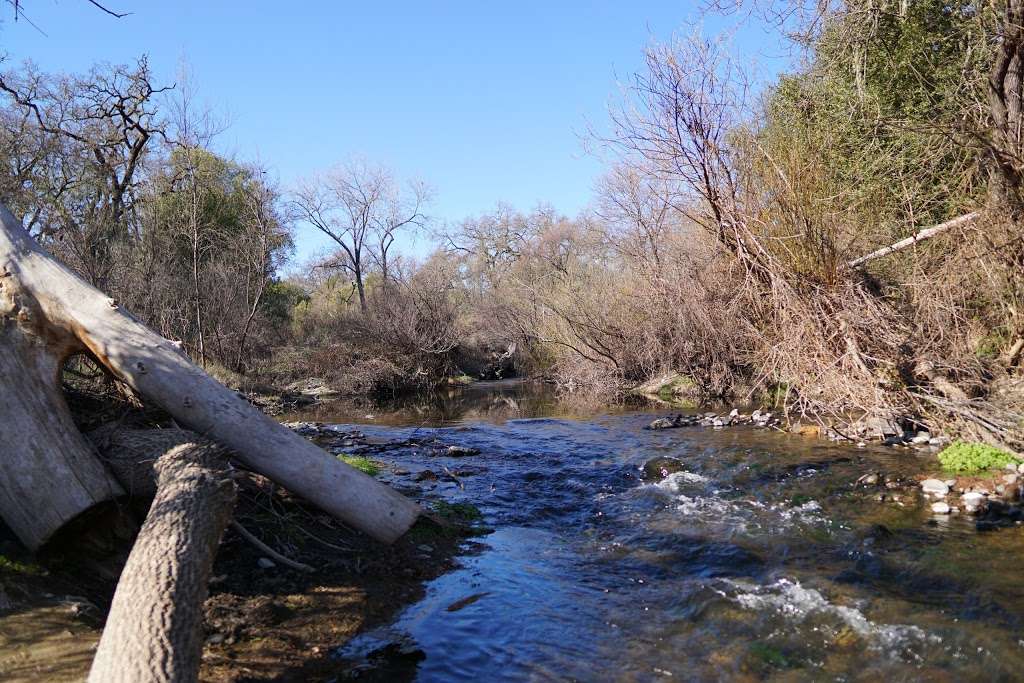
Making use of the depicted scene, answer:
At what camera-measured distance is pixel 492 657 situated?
452cm

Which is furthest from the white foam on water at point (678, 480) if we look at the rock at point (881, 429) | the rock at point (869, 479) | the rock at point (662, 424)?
the rock at point (662, 424)

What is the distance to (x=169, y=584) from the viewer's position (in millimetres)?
3559

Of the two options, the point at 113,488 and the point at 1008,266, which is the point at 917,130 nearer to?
the point at 1008,266

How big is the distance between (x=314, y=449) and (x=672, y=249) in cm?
1143

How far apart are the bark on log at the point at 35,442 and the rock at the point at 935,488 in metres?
8.06

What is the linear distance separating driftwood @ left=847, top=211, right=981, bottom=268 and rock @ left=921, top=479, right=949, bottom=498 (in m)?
2.86

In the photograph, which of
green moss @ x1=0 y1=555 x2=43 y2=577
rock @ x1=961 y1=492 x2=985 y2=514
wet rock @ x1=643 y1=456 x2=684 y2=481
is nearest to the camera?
green moss @ x1=0 y1=555 x2=43 y2=577

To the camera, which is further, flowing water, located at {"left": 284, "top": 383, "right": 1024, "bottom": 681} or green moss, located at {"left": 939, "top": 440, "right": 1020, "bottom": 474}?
green moss, located at {"left": 939, "top": 440, "right": 1020, "bottom": 474}

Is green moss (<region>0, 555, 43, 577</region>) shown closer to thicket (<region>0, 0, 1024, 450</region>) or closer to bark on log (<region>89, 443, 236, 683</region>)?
bark on log (<region>89, 443, 236, 683</region>)

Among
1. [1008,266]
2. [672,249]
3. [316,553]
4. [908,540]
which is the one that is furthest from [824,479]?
[672,249]

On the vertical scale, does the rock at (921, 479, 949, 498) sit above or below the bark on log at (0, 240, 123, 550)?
below

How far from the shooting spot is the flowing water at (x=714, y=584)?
14.4 ft

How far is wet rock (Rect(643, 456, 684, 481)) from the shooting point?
9359 millimetres

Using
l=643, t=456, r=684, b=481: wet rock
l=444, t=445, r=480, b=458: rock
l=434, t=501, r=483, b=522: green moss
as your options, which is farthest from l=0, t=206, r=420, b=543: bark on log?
l=444, t=445, r=480, b=458: rock
